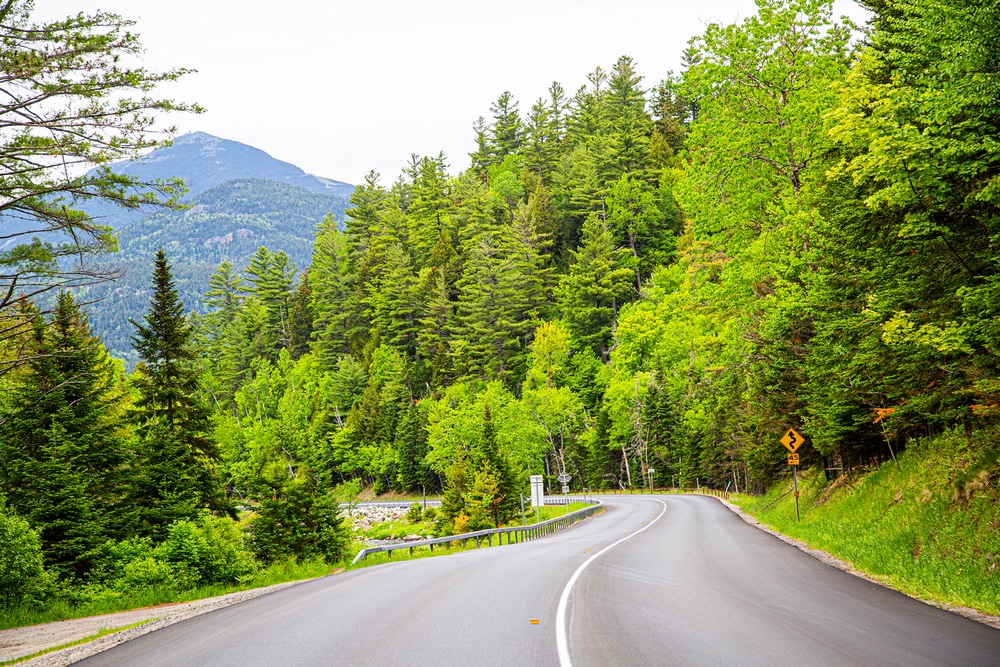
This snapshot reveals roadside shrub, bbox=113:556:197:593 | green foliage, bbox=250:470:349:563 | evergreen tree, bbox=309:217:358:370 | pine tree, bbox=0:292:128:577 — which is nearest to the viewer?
roadside shrub, bbox=113:556:197:593

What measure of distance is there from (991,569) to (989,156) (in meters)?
5.82

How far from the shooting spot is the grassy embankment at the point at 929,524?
9.84m

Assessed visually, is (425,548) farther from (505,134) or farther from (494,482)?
(505,134)

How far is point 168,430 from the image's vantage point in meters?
26.5

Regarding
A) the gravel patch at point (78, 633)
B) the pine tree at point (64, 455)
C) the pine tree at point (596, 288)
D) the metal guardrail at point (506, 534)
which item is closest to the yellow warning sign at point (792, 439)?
the metal guardrail at point (506, 534)

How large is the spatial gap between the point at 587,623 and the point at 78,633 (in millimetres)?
7879

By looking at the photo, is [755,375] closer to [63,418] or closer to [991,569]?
[991,569]

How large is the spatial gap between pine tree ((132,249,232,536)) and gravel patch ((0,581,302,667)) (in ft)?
40.5

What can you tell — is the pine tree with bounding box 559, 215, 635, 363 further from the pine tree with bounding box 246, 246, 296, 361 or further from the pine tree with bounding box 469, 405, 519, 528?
the pine tree with bounding box 246, 246, 296, 361

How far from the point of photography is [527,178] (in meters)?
91.7

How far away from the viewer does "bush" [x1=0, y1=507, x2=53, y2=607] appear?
13.6 metres

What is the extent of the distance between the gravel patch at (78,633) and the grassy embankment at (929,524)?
1093 cm

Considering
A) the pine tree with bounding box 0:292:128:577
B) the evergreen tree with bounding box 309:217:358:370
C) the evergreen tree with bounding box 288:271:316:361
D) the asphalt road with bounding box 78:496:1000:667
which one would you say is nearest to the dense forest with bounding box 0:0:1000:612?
the pine tree with bounding box 0:292:128:577

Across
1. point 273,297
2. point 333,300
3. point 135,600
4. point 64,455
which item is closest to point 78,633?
point 135,600
